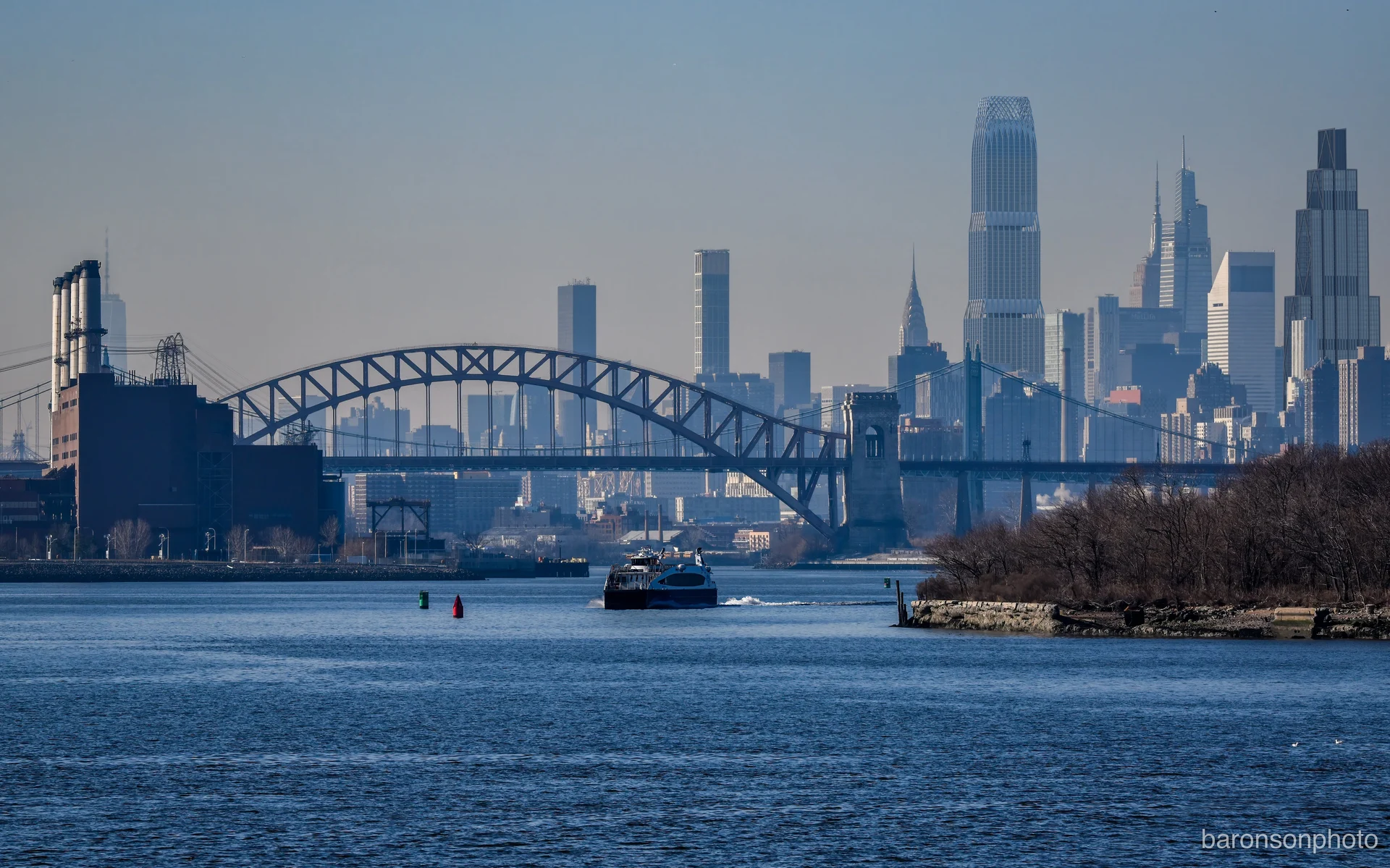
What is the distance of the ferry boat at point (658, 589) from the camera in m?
118

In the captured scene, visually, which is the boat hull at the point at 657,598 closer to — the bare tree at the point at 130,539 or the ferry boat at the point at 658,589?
the ferry boat at the point at 658,589

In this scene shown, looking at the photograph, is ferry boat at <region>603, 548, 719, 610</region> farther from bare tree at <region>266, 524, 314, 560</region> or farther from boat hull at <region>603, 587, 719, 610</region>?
bare tree at <region>266, 524, 314, 560</region>

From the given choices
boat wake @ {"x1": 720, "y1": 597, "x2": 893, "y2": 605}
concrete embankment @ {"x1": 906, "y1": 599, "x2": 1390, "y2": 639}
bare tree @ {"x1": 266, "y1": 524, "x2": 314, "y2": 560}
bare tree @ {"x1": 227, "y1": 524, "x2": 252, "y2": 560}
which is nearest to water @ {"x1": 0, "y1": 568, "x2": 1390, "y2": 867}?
concrete embankment @ {"x1": 906, "y1": 599, "x2": 1390, "y2": 639}

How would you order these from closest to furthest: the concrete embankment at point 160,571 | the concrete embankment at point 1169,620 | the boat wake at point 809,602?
the concrete embankment at point 1169,620 → the boat wake at point 809,602 → the concrete embankment at point 160,571

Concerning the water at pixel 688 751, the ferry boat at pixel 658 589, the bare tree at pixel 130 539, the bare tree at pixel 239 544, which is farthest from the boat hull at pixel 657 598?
the bare tree at pixel 239 544

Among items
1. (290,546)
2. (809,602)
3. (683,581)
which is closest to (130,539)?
(290,546)

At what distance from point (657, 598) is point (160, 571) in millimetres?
75171

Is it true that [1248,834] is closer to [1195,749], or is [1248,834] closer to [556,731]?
[1195,749]

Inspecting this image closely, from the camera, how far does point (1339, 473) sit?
96.8 metres

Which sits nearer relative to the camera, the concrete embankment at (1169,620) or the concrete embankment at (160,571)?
the concrete embankment at (1169,620)

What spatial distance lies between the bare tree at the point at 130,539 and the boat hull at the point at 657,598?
275 ft

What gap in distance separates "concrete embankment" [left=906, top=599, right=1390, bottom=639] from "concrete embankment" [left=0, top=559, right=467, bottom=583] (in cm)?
10153

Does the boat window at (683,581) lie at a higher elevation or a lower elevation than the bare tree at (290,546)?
lower

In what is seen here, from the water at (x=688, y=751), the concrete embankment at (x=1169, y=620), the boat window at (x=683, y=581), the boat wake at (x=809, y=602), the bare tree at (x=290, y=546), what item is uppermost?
the bare tree at (x=290, y=546)
